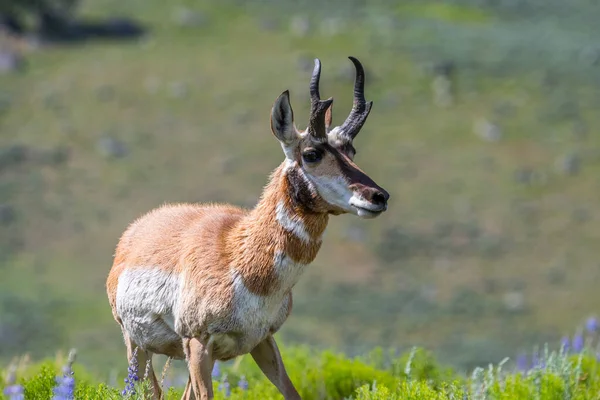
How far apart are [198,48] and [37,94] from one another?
965 centimetres

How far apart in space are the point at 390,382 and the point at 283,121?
287 centimetres

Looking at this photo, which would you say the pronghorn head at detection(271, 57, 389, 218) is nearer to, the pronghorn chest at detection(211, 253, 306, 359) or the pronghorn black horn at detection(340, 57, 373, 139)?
the pronghorn black horn at detection(340, 57, 373, 139)

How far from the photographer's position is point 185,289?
8570 millimetres

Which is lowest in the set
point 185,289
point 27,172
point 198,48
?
point 185,289

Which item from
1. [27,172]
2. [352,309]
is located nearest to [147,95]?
[27,172]

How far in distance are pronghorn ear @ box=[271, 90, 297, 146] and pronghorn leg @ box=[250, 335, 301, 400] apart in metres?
1.41

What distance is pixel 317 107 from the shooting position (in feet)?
26.8

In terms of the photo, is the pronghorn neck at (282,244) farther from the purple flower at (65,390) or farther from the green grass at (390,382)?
the purple flower at (65,390)

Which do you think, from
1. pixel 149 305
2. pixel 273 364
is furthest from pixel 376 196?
pixel 149 305

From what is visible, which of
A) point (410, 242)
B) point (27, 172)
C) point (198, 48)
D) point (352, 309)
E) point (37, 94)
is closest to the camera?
point (352, 309)

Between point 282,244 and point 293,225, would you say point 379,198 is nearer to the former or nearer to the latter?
point 293,225

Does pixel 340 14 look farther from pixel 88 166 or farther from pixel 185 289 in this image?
pixel 185 289

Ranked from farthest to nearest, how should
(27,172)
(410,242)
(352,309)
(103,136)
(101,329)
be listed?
1. (103,136)
2. (27,172)
3. (410,242)
4. (352,309)
5. (101,329)

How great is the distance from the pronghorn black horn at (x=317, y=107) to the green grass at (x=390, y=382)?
5.88 ft
